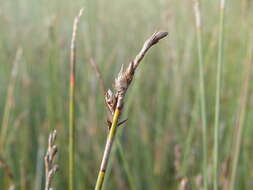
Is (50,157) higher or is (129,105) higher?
(129,105)

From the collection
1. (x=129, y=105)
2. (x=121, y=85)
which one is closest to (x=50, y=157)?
(x=121, y=85)

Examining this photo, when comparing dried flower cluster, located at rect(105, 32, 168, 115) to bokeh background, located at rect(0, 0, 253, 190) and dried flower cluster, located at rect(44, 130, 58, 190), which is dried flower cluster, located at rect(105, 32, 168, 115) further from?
bokeh background, located at rect(0, 0, 253, 190)

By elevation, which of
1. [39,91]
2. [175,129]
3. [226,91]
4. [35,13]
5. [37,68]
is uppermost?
[35,13]

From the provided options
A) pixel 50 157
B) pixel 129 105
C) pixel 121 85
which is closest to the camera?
pixel 121 85

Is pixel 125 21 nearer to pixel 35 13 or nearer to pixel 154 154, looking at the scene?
pixel 35 13

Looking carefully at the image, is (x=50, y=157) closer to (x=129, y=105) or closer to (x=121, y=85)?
(x=121, y=85)

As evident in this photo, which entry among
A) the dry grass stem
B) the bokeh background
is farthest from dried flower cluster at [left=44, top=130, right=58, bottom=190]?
the bokeh background

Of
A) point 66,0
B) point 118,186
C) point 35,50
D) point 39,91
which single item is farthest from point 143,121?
point 66,0

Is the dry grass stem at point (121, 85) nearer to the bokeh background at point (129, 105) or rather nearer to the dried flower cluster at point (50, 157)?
the dried flower cluster at point (50, 157)
